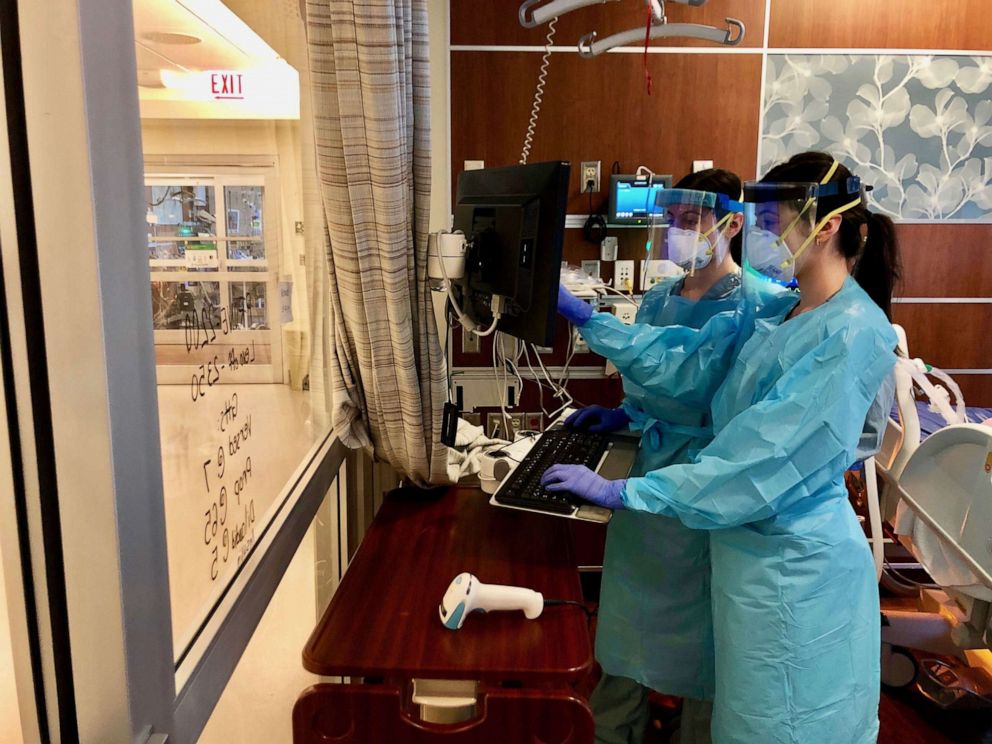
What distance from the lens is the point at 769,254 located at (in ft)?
4.91

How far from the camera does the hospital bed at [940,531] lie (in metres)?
1.72

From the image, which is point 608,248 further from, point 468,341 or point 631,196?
point 468,341

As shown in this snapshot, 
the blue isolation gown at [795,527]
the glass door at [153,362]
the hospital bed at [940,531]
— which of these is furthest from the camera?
the hospital bed at [940,531]

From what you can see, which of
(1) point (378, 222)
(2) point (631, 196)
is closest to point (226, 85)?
(1) point (378, 222)

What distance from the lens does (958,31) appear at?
290cm

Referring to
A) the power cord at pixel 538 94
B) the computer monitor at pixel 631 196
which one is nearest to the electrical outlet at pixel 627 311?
the computer monitor at pixel 631 196

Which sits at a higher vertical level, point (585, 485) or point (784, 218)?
point (784, 218)

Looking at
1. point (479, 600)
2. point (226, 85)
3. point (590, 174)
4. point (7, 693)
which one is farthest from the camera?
point (590, 174)

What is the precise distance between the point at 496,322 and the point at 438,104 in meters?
1.64

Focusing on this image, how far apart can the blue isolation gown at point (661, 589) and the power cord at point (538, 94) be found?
131 centimetres

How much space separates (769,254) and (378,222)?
2.67ft

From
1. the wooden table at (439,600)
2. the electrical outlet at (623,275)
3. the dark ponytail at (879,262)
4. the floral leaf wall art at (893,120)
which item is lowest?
the wooden table at (439,600)

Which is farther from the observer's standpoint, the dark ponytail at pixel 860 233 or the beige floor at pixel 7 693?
the dark ponytail at pixel 860 233

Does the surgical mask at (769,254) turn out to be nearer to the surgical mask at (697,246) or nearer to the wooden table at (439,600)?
the surgical mask at (697,246)
